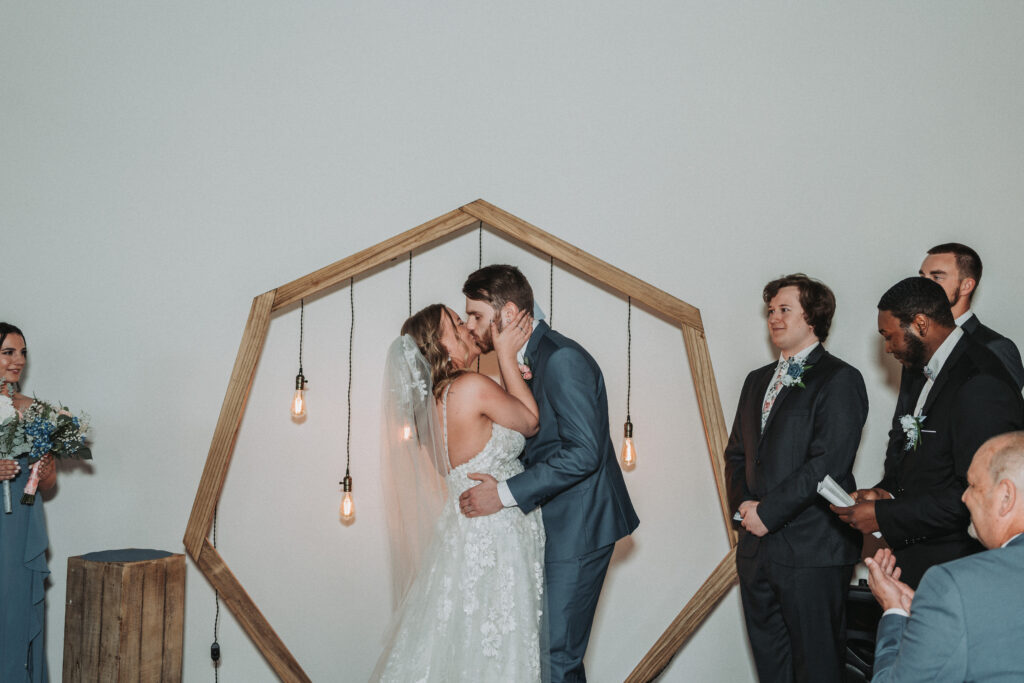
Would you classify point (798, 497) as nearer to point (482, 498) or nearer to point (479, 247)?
point (482, 498)

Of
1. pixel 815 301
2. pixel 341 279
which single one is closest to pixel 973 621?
pixel 815 301

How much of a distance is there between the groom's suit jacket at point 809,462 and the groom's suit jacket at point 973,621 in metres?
1.37

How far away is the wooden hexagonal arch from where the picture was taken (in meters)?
3.91

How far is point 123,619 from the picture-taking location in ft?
11.6

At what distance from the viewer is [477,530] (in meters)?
3.20

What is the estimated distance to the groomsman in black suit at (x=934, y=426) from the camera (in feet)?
9.29

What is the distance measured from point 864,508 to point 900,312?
2.37ft

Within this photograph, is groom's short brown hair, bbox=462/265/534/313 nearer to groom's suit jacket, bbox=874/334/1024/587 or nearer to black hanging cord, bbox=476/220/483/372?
black hanging cord, bbox=476/220/483/372

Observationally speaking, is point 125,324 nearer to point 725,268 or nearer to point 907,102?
point 725,268

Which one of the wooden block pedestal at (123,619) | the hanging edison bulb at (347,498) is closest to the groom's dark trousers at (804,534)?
the hanging edison bulb at (347,498)

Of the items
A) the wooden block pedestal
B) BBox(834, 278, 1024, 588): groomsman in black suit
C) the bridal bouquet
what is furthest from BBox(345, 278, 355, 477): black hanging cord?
BBox(834, 278, 1024, 588): groomsman in black suit

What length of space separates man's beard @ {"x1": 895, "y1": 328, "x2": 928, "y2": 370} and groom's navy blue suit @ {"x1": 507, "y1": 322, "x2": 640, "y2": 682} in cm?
113

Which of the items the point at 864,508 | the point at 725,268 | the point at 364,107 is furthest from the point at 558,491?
the point at 364,107

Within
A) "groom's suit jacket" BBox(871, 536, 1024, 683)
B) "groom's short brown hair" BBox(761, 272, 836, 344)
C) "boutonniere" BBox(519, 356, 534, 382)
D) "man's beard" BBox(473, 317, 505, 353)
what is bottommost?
"groom's suit jacket" BBox(871, 536, 1024, 683)
